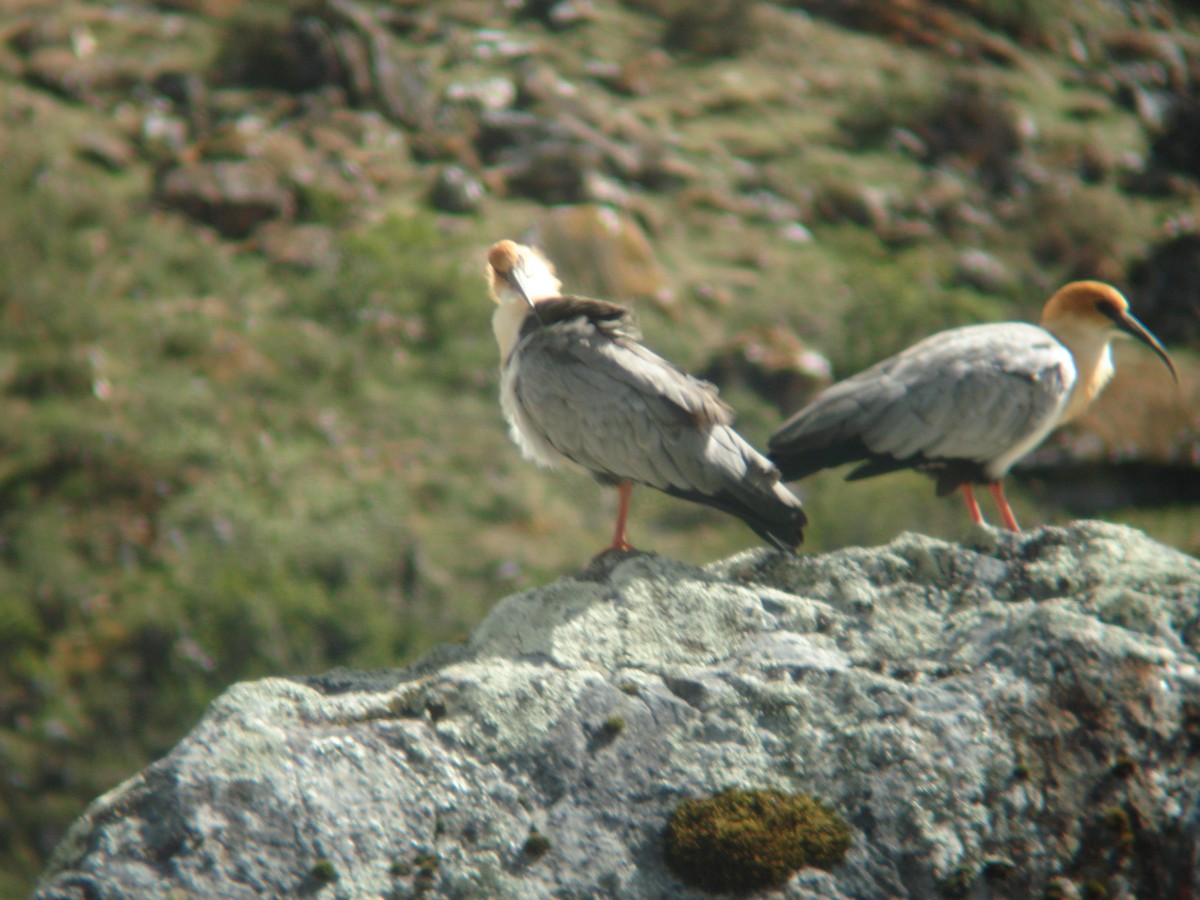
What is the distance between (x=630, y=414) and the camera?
5223mm

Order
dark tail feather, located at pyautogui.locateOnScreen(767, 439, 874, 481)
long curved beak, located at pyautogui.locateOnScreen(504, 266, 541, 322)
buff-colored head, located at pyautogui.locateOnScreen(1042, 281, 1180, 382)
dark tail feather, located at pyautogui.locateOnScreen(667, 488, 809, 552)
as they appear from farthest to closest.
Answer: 1. buff-colored head, located at pyautogui.locateOnScreen(1042, 281, 1180, 382)
2. dark tail feather, located at pyautogui.locateOnScreen(767, 439, 874, 481)
3. long curved beak, located at pyautogui.locateOnScreen(504, 266, 541, 322)
4. dark tail feather, located at pyautogui.locateOnScreen(667, 488, 809, 552)

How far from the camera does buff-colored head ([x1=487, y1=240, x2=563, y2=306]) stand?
600 cm

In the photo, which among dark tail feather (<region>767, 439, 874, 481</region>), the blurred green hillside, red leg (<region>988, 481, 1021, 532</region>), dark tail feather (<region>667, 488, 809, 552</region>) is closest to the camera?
dark tail feather (<region>667, 488, 809, 552</region>)

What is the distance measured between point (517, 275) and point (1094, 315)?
3964 millimetres

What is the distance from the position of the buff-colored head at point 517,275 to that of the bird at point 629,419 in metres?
0.41

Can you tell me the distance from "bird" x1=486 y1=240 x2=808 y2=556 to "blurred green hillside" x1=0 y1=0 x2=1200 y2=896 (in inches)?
81.4

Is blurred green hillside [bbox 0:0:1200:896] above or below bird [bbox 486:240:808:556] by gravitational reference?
below

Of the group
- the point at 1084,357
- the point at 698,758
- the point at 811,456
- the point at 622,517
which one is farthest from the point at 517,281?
the point at 1084,357

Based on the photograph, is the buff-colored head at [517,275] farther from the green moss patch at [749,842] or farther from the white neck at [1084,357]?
the white neck at [1084,357]

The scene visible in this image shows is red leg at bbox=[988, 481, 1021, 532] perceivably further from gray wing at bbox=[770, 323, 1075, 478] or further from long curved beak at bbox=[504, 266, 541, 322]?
long curved beak at bbox=[504, 266, 541, 322]

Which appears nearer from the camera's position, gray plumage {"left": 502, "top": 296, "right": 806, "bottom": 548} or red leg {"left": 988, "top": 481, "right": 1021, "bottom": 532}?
gray plumage {"left": 502, "top": 296, "right": 806, "bottom": 548}

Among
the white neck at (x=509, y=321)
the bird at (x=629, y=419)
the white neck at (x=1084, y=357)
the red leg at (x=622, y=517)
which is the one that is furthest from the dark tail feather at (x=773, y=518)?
the white neck at (x=1084, y=357)

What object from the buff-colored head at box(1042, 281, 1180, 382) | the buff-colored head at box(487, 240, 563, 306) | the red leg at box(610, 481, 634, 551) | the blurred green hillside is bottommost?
the blurred green hillside

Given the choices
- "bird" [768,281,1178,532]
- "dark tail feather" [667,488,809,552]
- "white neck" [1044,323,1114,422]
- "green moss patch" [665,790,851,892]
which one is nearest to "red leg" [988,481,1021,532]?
Answer: "bird" [768,281,1178,532]
